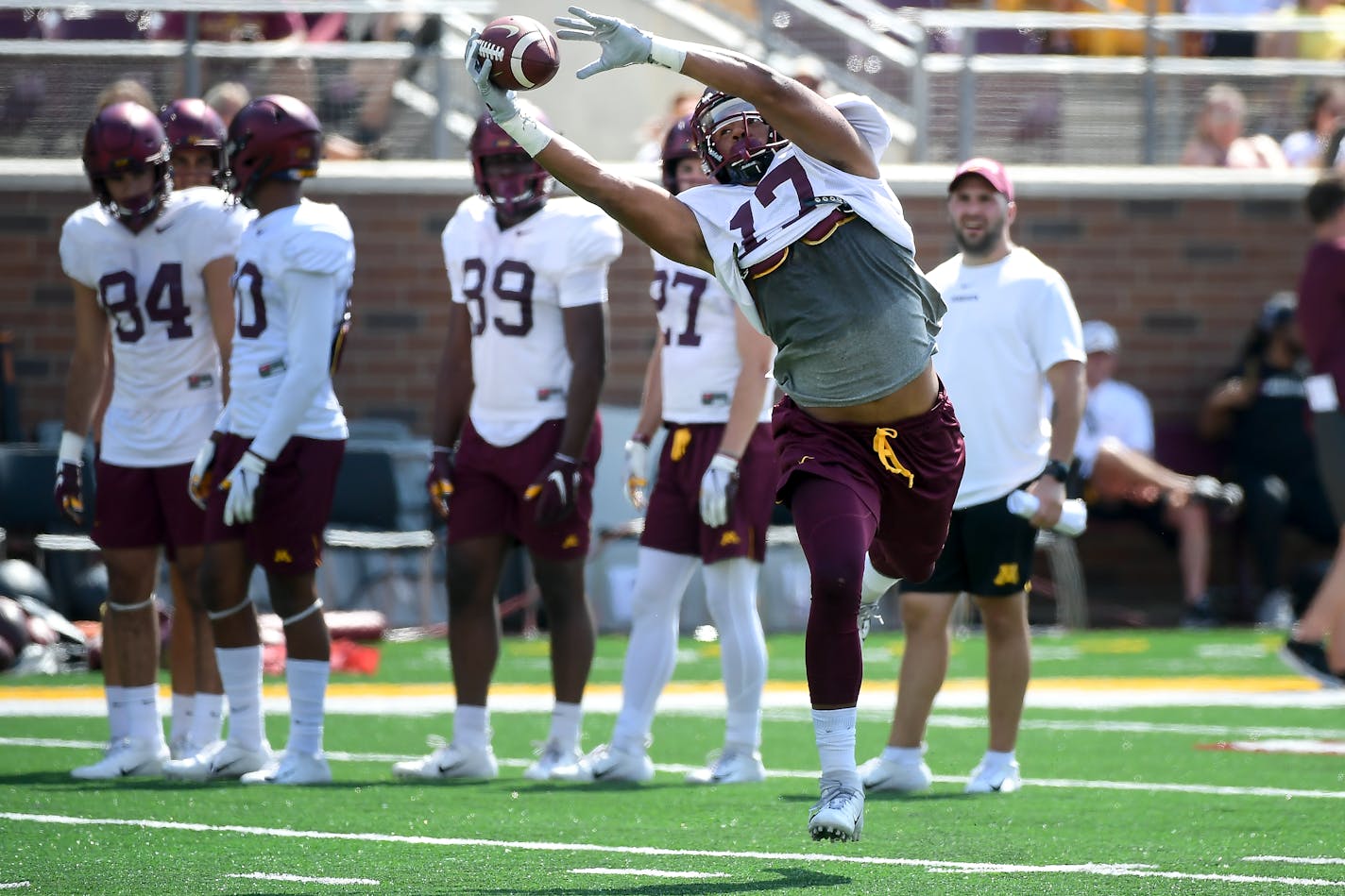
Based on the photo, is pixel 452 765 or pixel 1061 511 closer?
pixel 1061 511

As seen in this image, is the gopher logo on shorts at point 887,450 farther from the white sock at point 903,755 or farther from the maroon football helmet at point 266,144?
the maroon football helmet at point 266,144

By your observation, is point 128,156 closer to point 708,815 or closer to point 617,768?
point 617,768

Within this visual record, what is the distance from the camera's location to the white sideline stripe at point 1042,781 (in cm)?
634

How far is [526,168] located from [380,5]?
22.9 feet

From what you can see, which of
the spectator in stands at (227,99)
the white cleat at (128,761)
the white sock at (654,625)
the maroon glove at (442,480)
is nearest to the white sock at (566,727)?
the white sock at (654,625)

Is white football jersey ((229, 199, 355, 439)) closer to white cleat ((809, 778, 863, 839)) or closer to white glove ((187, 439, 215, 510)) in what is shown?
white glove ((187, 439, 215, 510))

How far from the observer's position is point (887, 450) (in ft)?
17.0

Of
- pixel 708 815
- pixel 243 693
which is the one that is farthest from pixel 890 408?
pixel 243 693

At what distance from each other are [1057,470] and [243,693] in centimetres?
267

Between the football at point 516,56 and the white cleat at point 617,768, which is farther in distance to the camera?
the white cleat at point 617,768

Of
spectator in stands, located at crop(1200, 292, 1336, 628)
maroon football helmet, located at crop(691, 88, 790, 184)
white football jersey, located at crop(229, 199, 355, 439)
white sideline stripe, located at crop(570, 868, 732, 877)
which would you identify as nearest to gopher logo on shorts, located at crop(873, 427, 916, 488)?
maroon football helmet, located at crop(691, 88, 790, 184)

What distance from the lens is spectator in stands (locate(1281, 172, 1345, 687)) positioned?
27.3ft

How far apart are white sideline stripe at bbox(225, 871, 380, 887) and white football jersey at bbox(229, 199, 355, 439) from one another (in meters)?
2.14

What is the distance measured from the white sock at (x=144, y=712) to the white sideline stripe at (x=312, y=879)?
7.24 ft
